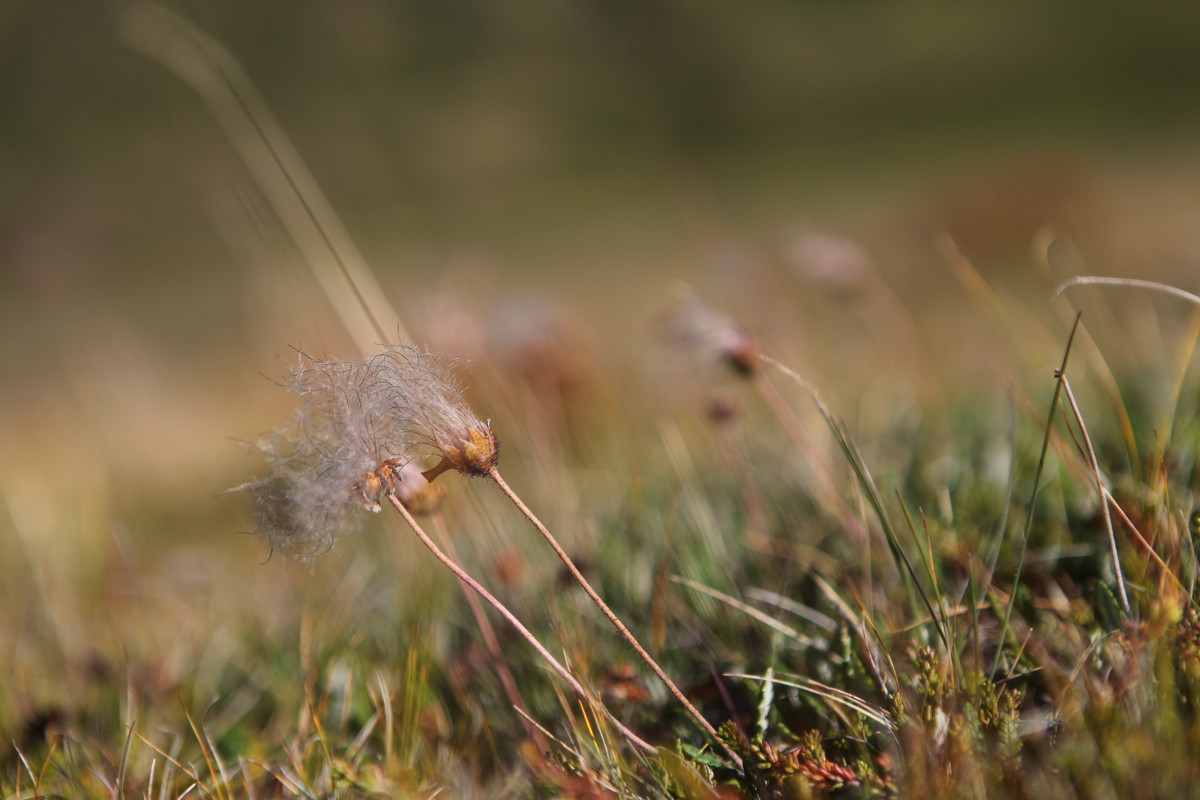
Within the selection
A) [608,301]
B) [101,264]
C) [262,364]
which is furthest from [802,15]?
[262,364]

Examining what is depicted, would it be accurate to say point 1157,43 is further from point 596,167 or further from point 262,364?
point 262,364

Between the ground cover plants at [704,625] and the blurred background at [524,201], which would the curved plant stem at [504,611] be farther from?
the blurred background at [524,201]

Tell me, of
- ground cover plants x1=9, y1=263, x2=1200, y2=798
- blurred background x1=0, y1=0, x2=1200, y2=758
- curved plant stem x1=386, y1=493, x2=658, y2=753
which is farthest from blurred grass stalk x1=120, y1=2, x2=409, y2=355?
curved plant stem x1=386, y1=493, x2=658, y2=753

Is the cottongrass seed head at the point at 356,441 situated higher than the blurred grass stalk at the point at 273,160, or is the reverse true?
the blurred grass stalk at the point at 273,160

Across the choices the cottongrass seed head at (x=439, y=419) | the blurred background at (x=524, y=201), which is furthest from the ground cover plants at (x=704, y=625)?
the blurred background at (x=524, y=201)

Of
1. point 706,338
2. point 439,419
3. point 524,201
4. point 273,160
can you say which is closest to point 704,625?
point 706,338

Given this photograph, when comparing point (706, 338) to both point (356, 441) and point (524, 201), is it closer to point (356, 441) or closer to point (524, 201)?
point (356, 441)

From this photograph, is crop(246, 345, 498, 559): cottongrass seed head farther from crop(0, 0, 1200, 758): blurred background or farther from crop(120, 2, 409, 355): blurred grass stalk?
crop(120, 2, 409, 355): blurred grass stalk
